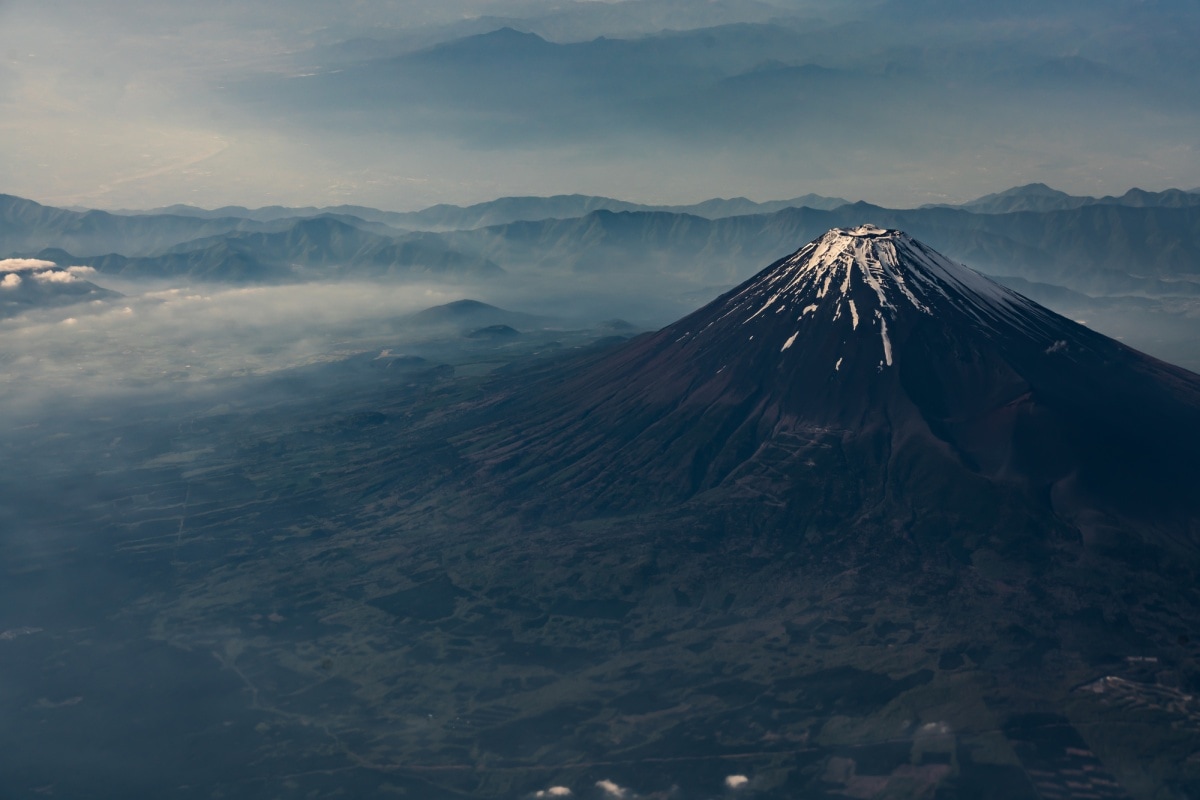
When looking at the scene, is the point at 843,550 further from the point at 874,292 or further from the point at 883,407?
the point at 874,292

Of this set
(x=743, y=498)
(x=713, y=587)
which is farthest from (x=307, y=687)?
(x=743, y=498)

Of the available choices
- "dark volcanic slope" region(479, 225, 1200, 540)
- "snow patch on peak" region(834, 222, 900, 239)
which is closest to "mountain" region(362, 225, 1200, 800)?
"dark volcanic slope" region(479, 225, 1200, 540)

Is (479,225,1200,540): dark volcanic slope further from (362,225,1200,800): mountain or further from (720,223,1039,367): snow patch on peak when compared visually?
(362,225,1200,800): mountain

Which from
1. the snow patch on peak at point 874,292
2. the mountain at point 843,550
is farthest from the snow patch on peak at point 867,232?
the mountain at point 843,550

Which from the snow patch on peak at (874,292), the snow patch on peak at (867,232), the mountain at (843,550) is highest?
the snow patch on peak at (867,232)

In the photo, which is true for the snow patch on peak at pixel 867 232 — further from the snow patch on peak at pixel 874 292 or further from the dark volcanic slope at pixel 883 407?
the dark volcanic slope at pixel 883 407

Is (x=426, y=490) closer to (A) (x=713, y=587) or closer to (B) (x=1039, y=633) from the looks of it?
(A) (x=713, y=587)

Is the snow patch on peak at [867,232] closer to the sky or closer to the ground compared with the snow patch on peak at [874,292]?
closer to the sky

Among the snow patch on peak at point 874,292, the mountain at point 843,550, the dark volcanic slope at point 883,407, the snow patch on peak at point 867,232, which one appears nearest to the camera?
the mountain at point 843,550
